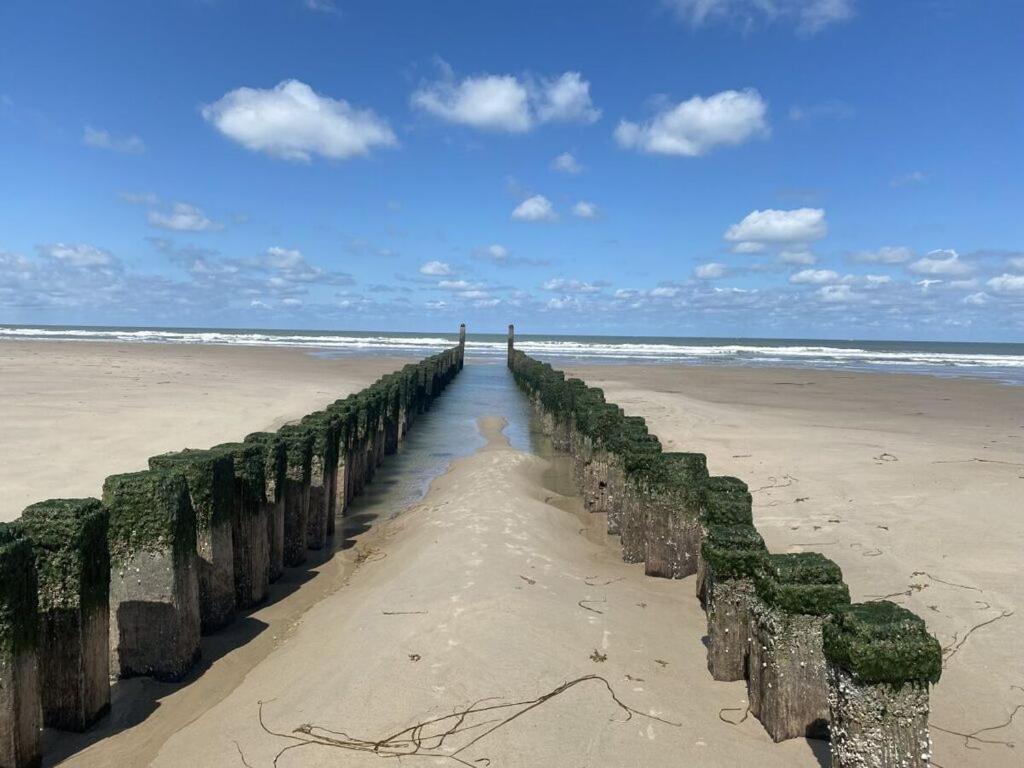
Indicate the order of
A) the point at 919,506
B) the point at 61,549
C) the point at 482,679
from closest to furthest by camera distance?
the point at 61,549, the point at 482,679, the point at 919,506

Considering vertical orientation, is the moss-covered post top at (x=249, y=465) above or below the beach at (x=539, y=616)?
above

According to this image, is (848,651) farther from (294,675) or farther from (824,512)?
(824,512)

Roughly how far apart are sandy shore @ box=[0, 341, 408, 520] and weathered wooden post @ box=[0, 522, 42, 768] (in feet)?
17.8

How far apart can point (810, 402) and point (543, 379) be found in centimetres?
1021

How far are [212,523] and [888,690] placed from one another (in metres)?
4.91

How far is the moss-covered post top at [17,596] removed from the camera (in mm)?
3648

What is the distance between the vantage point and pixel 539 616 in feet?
18.4

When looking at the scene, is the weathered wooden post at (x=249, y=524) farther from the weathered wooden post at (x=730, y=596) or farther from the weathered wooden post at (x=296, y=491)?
the weathered wooden post at (x=730, y=596)

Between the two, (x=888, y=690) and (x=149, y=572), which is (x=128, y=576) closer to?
(x=149, y=572)

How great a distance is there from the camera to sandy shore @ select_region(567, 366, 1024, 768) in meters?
4.85

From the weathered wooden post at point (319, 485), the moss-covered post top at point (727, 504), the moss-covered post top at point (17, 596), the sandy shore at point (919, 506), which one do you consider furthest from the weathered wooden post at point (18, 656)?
the sandy shore at point (919, 506)

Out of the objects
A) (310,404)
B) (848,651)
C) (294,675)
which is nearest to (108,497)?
(294,675)

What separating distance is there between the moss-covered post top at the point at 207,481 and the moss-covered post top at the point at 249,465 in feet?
0.90

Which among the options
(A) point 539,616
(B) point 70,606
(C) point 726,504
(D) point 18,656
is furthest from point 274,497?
(C) point 726,504
